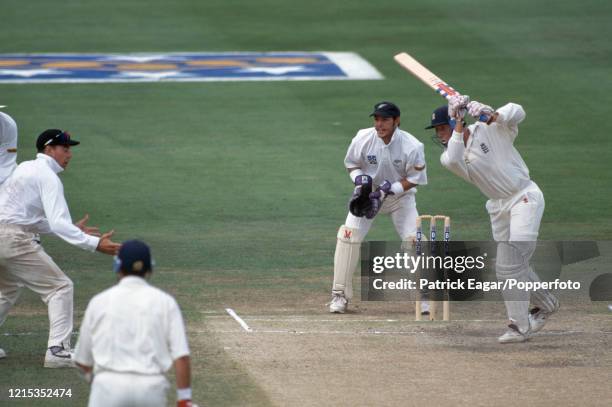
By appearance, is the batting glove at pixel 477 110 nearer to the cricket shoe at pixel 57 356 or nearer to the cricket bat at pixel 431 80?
the cricket bat at pixel 431 80

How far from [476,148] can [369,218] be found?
1528 mm

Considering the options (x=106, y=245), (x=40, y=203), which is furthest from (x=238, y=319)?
(x=106, y=245)

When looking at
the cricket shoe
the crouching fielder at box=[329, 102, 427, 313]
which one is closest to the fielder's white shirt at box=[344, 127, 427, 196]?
the crouching fielder at box=[329, 102, 427, 313]

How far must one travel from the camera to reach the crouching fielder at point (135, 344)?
604 centimetres

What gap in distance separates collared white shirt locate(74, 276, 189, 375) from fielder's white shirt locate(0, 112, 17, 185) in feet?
15.7

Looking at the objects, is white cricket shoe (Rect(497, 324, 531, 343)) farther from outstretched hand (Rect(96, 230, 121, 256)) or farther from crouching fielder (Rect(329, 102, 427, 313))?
outstretched hand (Rect(96, 230, 121, 256))

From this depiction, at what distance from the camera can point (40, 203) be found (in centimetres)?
906

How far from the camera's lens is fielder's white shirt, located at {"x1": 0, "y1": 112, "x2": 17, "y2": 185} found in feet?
34.9

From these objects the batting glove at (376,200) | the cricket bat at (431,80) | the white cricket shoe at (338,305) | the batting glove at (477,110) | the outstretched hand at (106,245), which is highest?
the cricket bat at (431,80)

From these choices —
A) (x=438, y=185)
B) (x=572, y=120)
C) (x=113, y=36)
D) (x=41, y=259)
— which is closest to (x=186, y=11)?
(x=113, y=36)

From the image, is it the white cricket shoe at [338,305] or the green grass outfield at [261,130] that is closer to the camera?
the white cricket shoe at [338,305]

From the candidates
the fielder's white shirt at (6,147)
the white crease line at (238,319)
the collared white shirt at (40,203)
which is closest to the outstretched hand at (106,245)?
the collared white shirt at (40,203)

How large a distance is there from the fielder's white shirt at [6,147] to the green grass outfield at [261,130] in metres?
1.29

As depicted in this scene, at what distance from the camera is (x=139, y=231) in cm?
1416
